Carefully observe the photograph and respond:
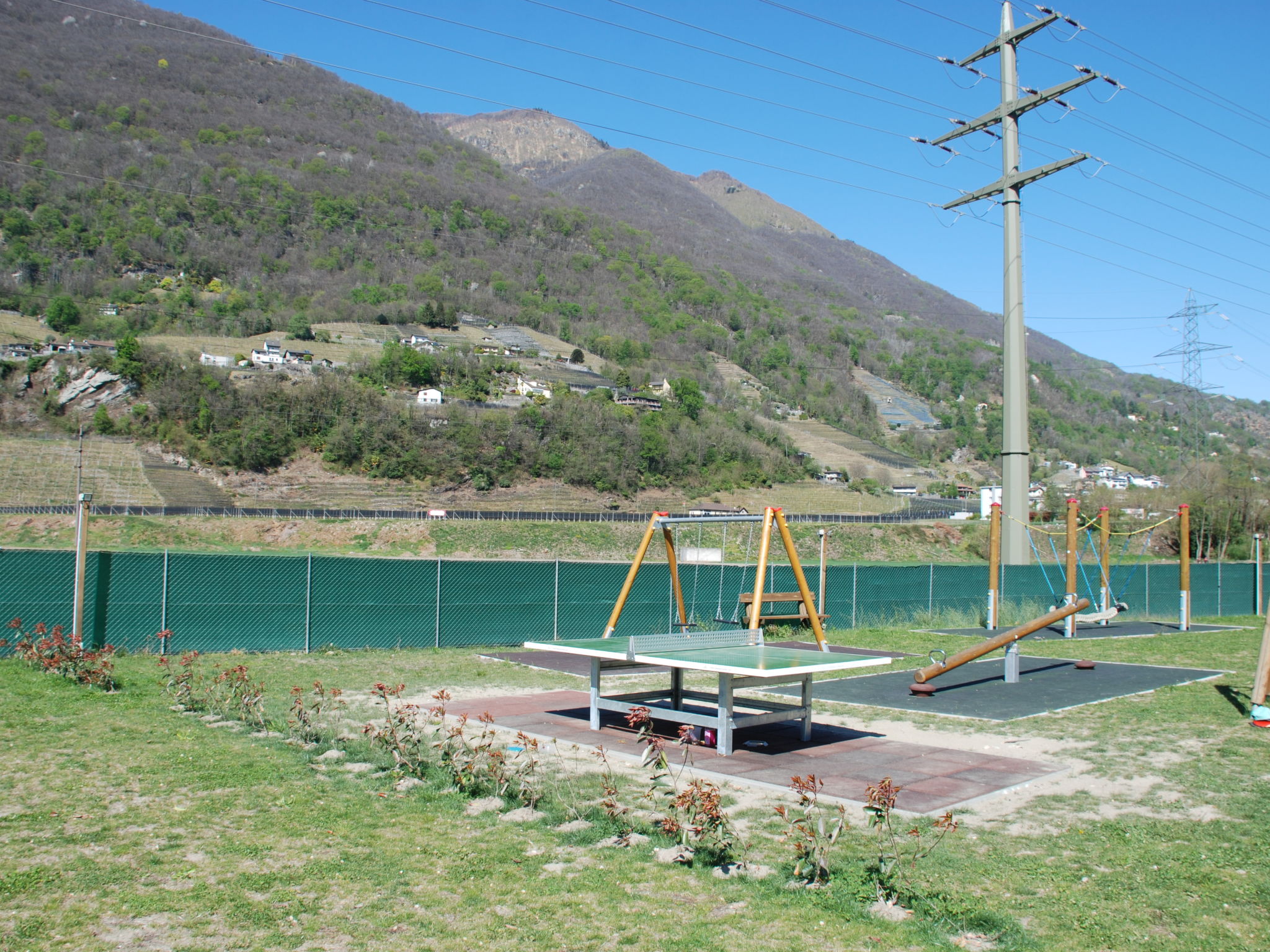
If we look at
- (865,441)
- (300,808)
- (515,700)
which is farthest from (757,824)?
(865,441)

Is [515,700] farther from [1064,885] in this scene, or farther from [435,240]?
[435,240]

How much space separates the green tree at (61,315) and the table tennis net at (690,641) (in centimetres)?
10901

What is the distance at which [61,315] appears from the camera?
9944 centimetres

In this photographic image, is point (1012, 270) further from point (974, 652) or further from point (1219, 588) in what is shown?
point (974, 652)

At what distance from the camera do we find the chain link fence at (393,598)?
45.1 ft

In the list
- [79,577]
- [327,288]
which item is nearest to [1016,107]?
[79,577]

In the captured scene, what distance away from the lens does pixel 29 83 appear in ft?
578

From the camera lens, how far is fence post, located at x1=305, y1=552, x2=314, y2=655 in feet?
49.9

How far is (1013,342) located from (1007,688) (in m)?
18.4

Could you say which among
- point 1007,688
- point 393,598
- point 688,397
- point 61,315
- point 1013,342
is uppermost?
point 61,315

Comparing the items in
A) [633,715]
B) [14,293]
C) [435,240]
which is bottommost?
[633,715]

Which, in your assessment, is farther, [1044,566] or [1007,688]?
[1044,566]

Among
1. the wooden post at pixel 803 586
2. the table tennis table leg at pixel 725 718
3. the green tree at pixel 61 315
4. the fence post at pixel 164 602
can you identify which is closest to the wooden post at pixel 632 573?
the wooden post at pixel 803 586

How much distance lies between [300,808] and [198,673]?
282 inches
